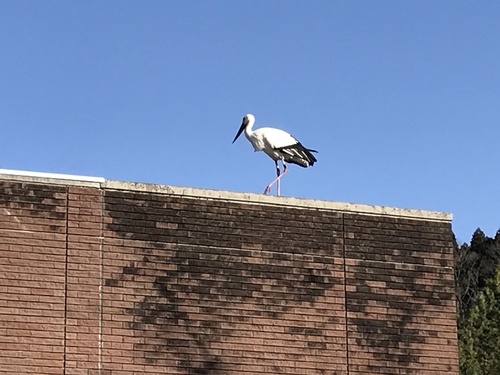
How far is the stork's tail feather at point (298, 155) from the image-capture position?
2208 centimetres

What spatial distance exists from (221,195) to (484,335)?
35813 millimetres

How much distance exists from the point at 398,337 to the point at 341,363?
3.63 feet

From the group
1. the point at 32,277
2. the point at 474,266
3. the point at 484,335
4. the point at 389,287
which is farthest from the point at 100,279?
the point at 474,266

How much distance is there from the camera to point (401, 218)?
21.6 meters

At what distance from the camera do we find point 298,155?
22.2 metres

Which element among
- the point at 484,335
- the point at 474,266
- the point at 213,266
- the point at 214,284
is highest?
the point at 474,266

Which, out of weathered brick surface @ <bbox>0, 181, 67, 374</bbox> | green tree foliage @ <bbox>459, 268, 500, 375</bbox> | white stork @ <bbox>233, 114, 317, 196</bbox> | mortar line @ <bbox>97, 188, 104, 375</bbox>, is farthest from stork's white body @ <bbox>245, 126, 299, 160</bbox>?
green tree foliage @ <bbox>459, 268, 500, 375</bbox>

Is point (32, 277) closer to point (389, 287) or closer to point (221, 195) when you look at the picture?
point (221, 195)

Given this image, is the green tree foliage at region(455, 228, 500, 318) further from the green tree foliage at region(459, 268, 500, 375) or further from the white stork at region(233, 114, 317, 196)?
the white stork at region(233, 114, 317, 196)

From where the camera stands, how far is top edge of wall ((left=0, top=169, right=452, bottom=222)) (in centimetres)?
1966

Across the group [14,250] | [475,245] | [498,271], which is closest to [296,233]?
[14,250]

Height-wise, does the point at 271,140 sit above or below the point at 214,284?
above

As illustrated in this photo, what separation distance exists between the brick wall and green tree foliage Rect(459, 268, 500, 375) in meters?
29.2

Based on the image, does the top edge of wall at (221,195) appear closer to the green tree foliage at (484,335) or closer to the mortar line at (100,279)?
the mortar line at (100,279)
